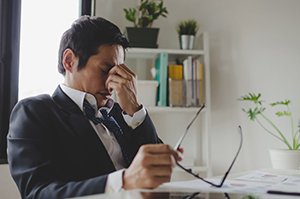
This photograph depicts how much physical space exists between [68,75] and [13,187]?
2.88 feet

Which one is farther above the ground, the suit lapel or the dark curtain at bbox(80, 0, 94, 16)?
the dark curtain at bbox(80, 0, 94, 16)

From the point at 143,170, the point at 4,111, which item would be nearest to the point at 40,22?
the point at 4,111

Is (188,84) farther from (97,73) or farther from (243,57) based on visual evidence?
(97,73)

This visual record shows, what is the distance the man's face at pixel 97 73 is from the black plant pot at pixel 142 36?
0.89 meters

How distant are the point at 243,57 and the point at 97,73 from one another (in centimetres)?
152

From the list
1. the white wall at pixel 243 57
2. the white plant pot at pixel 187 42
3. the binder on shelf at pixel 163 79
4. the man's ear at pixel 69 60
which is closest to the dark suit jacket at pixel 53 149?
the man's ear at pixel 69 60

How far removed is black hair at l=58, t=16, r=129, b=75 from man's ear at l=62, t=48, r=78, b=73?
0.01m

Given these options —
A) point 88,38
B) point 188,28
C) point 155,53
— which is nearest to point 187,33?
point 188,28

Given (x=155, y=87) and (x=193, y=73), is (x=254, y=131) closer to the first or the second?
(x=193, y=73)

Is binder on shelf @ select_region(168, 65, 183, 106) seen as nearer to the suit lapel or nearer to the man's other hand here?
the suit lapel

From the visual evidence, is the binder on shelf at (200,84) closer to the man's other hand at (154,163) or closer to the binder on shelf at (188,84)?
the binder on shelf at (188,84)

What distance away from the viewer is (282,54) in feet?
7.28

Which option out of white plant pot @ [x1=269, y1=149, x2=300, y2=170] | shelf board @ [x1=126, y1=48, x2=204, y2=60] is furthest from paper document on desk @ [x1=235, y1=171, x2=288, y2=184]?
shelf board @ [x1=126, y1=48, x2=204, y2=60]

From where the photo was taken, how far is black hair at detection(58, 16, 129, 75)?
3.31 feet
